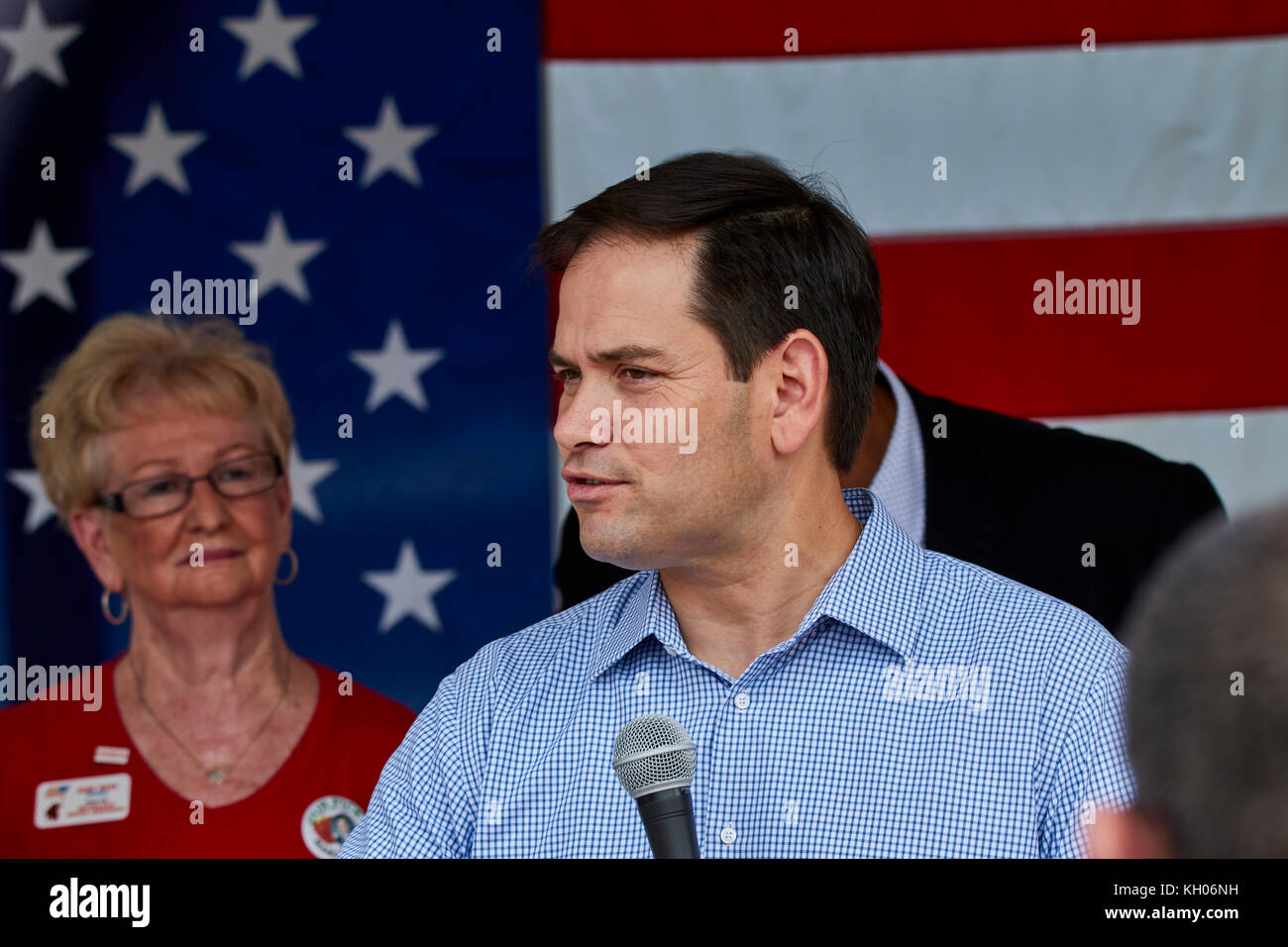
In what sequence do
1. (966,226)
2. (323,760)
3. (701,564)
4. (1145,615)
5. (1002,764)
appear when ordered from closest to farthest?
(1145,615)
(1002,764)
(701,564)
(323,760)
(966,226)

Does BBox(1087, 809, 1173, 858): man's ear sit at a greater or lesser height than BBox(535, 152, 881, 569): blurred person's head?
lesser

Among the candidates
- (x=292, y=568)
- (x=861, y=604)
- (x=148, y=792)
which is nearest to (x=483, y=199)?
(x=292, y=568)

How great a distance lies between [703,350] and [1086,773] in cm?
73

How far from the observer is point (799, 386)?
80.9 inches

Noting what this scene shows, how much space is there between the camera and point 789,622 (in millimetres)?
1951

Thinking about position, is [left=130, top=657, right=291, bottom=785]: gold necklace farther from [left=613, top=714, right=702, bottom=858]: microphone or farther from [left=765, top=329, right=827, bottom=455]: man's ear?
[left=613, top=714, right=702, bottom=858]: microphone

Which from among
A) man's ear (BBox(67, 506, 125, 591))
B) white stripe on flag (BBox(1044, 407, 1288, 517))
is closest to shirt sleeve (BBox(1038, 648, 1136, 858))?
white stripe on flag (BBox(1044, 407, 1288, 517))

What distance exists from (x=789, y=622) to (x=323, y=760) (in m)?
1.23

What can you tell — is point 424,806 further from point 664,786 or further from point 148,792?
point 148,792

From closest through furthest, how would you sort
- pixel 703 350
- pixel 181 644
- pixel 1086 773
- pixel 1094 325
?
pixel 1086 773 → pixel 703 350 → pixel 181 644 → pixel 1094 325

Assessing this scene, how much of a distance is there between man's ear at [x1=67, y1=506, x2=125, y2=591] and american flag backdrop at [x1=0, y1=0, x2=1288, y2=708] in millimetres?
55

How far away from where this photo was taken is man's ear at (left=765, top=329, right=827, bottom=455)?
2027 mm
